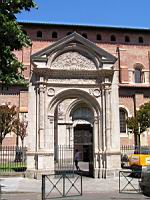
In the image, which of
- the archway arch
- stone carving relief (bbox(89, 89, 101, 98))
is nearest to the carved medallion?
stone carving relief (bbox(89, 89, 101, 98))

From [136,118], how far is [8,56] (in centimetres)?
2550

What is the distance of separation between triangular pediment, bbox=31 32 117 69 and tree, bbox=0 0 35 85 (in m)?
8.08

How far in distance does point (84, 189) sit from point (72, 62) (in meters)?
8.06

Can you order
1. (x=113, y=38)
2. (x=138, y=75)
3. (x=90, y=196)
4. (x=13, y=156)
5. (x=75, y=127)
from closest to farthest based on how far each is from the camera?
(x=90, y=196) < (x=13, y=156) < (x=75, y=127) < (x=113, y=38) < (x=138, y=75)

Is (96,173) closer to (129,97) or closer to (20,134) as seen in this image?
(20,134)

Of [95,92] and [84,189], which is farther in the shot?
[95,92]

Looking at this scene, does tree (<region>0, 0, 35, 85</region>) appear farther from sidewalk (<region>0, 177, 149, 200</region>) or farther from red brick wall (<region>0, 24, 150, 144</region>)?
red brick wall (<region>0, 24, 150, 144</region>)

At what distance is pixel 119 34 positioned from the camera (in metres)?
48.2

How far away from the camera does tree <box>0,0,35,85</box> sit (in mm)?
12234

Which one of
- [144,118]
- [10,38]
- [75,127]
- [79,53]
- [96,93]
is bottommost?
[75,127]

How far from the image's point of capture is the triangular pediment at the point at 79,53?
21484mm

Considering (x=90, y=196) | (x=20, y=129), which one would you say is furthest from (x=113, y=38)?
(x=90, y=196)

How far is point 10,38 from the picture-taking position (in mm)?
12555

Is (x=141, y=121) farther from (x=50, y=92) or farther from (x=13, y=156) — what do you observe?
(x=50, y=92)
